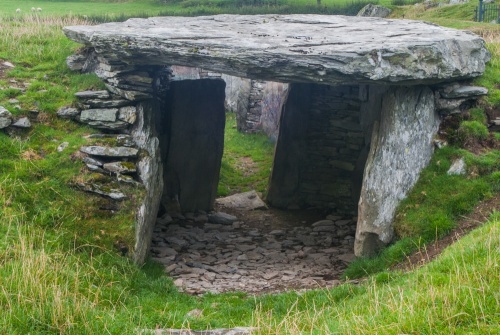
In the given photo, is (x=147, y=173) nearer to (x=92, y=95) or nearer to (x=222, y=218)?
(x=92, y=95)

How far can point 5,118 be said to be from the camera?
38.0 feet

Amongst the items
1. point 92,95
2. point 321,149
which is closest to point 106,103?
point 92,95

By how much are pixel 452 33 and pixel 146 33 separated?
5.10 metres

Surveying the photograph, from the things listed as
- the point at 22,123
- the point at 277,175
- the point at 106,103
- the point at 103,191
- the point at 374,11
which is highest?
the point at 374,11

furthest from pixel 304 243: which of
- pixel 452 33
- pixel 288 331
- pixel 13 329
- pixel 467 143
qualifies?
pixel 13 329

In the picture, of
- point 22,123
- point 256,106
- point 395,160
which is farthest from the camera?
point 256,106

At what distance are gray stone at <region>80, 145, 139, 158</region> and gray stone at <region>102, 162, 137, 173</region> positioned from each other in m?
0.18

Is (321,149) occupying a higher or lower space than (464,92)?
lower

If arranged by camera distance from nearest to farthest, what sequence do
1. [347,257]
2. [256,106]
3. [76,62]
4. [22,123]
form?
[22,123], [347,257], [76,62], [256,106]

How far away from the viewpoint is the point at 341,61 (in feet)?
34.7

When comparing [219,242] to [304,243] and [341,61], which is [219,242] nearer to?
[304,243]

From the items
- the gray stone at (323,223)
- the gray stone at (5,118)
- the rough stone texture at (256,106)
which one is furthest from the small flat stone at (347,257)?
the rough stone texture at (256,106)

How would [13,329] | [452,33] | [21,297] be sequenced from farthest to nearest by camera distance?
[452,33]
[21,297]
[13,329]

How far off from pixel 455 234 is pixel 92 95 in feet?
20.7
